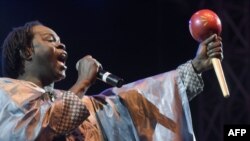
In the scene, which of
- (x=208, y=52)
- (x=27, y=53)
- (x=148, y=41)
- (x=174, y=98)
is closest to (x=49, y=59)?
(x=27, y=53)

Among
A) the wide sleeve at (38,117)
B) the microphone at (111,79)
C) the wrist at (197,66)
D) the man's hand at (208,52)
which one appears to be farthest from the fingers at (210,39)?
the wide sleeve at (38,117)

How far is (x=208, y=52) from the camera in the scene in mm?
2465

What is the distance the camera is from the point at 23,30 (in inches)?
107

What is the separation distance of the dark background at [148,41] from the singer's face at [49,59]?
226 centimetres

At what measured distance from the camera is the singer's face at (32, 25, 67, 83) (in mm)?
2602

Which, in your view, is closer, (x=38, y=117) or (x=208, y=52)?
(x=38, y=117)

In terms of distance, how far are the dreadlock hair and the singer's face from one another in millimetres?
50

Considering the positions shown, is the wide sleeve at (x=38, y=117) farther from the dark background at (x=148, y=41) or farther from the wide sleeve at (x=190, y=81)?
the dark background at (x=148, y=41)

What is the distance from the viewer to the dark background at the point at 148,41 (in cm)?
524

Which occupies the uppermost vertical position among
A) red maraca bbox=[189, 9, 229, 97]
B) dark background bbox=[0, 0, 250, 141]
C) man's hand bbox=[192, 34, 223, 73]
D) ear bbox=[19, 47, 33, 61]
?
red maraca bbox=[189, 9, 229, 97]

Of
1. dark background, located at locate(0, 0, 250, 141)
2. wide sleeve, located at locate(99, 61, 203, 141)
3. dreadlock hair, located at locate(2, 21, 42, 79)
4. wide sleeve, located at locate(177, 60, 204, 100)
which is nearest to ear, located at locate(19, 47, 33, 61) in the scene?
dreadlock hair, located at locate(2, 21, 42, 79)

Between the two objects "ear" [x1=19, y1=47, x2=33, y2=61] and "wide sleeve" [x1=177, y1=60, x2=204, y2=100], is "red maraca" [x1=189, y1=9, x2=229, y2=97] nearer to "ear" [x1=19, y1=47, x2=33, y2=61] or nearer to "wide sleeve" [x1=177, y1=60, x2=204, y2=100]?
"wide sleeve" [x1=177, y1=60, x2=204, y2=100]

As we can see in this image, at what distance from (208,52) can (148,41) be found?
3404 millimetres

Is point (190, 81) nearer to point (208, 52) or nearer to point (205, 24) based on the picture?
point (208, 52)
